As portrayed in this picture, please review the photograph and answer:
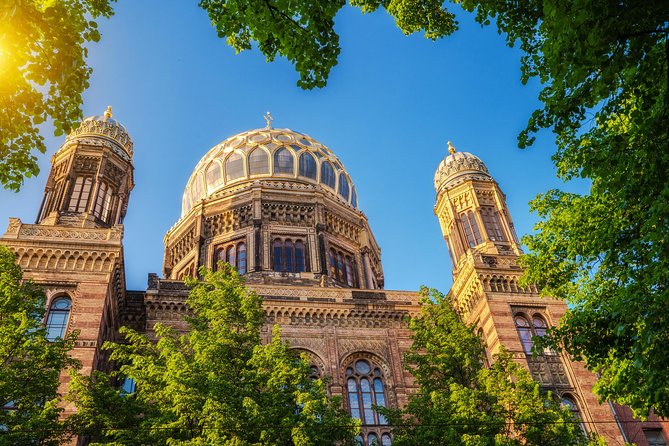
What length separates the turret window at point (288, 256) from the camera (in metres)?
28.8

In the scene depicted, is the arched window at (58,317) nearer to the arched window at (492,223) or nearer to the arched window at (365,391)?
the arched window at (365,391)

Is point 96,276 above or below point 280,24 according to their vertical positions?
above

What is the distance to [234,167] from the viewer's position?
3362cm

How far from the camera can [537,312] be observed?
21828 millimetres

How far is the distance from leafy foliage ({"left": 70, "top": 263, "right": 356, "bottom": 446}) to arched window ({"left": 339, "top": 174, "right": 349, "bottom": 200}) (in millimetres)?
20185

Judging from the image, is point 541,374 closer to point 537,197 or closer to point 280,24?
A: point 537,197

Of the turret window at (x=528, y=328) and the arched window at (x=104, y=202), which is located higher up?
the arched window at (x=104, y=202)

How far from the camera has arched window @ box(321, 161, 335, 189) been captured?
34.1 metres

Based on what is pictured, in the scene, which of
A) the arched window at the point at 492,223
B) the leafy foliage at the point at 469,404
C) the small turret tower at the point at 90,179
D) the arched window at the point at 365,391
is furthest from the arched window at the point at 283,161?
the leafy foliage at the point at 469,404

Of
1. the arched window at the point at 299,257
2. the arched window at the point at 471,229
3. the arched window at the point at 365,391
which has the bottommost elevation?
the arched window at the point at 365,391

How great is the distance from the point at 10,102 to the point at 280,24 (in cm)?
425

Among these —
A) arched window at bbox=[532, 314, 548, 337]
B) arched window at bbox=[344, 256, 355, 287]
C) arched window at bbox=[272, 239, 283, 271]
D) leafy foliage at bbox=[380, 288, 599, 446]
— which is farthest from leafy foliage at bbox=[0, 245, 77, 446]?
arched window at bbox=[344, 256, 355, 287]

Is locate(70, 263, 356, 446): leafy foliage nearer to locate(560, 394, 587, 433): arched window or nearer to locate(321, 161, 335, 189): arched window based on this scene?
locate(560, 394, 587, 433): arched window

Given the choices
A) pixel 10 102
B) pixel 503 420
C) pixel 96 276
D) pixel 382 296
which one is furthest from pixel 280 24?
pixel 382 296
